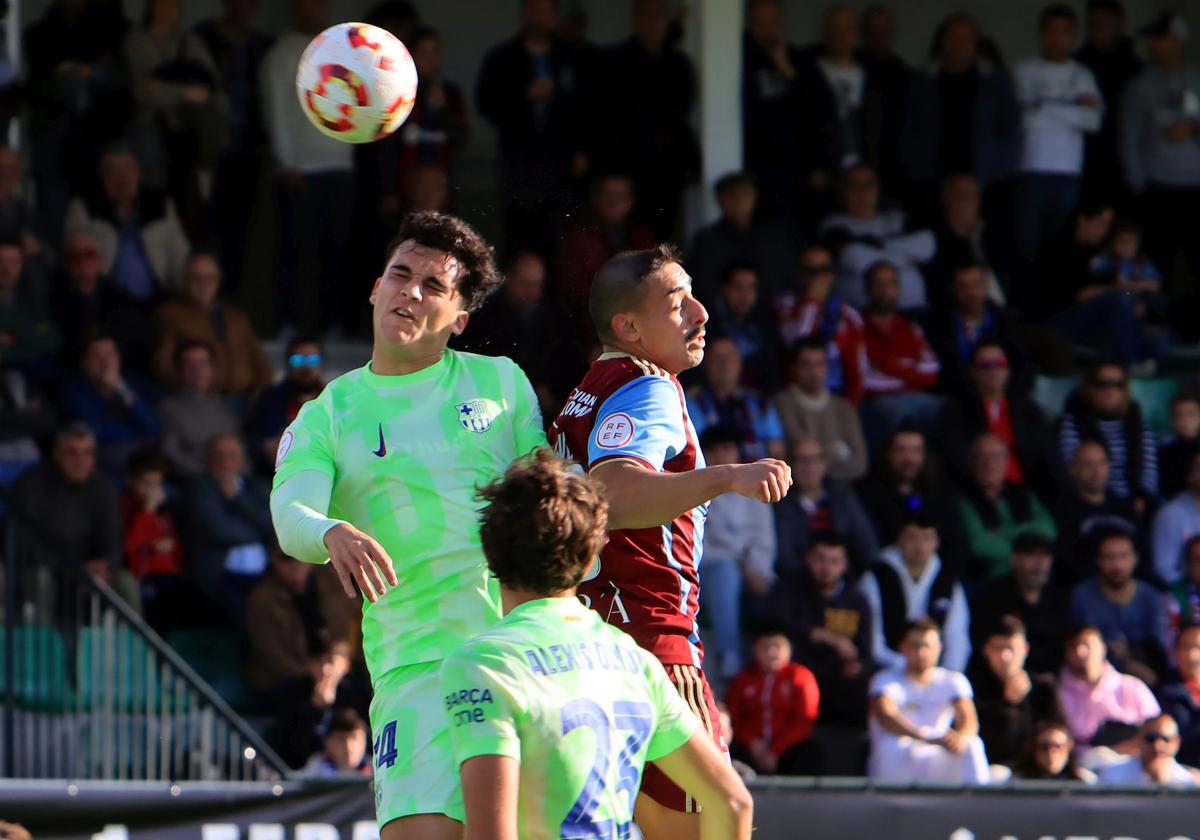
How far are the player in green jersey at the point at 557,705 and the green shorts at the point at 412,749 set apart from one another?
85 centimetres

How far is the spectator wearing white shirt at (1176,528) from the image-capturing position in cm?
1171

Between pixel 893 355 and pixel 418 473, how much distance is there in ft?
25.6

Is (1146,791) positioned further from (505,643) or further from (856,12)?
(856,12)

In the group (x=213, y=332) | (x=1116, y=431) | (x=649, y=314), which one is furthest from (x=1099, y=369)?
(x=649, y=314)

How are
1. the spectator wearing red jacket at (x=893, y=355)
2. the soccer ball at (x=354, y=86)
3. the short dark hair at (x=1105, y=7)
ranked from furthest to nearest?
1. the short dark hair at (x=1105, y=7)
2. the spectator wearing red jacket at (x=893, y=355)
3. the soccer ball at (x=354, y=86)

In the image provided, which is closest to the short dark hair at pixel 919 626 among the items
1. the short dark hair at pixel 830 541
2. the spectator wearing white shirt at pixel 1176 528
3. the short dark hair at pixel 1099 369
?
the short dark hair at pixel 830 541

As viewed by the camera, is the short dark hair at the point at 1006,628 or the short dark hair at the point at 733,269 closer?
the short dark hair at the point at 1006,628

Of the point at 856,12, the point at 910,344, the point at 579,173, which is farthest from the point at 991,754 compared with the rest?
the point at 856,12

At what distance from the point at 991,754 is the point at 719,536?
1.87 metres

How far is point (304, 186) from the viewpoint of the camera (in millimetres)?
12492

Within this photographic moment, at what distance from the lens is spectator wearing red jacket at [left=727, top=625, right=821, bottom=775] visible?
10.1m

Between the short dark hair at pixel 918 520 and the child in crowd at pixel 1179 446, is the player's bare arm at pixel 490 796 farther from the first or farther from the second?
the child in crowd at pixel 1179 446

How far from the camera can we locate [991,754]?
33.6 ft

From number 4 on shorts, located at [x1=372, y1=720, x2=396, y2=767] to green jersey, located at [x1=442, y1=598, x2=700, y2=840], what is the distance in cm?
104
